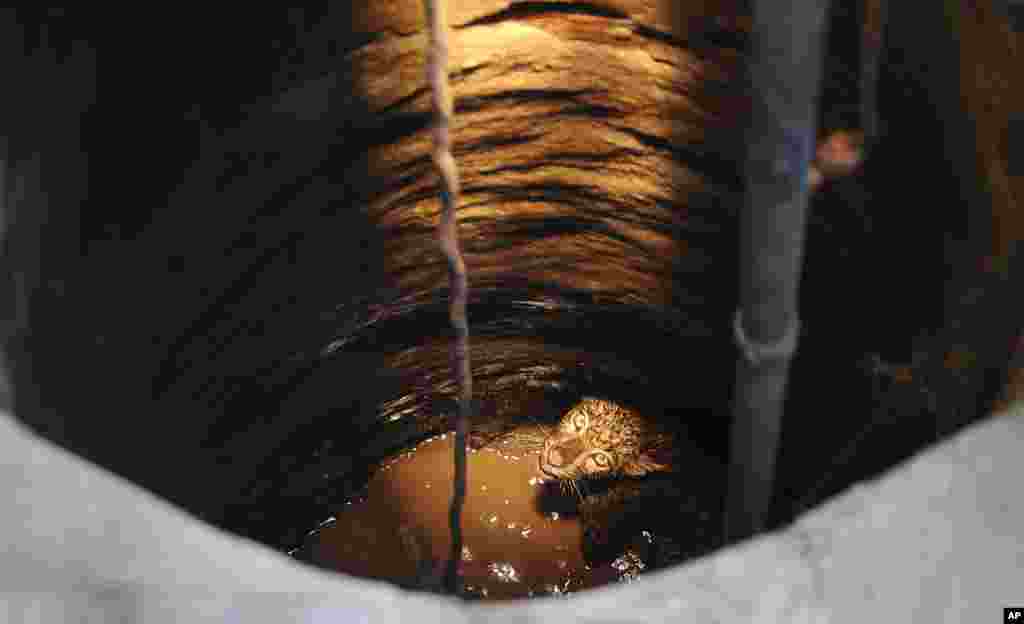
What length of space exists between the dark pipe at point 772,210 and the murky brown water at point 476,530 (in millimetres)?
1757

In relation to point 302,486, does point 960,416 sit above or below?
above

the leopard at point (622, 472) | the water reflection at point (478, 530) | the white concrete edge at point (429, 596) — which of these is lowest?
the water reflection at point (478, 530)

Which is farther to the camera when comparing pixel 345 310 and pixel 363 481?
pixel 363 481

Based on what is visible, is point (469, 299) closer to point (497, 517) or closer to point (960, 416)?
point (497, 517)

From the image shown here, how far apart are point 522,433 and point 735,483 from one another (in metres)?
1.96

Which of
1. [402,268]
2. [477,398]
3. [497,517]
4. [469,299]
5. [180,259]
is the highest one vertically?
[180,259]

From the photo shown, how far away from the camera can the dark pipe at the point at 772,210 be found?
1.47 metres

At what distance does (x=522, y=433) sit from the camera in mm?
4008

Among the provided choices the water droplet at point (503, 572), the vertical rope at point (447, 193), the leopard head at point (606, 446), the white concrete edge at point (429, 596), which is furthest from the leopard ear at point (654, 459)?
the white concrete edge at point (429, 596)

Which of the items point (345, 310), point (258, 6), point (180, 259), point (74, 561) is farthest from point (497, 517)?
point (74, 561)

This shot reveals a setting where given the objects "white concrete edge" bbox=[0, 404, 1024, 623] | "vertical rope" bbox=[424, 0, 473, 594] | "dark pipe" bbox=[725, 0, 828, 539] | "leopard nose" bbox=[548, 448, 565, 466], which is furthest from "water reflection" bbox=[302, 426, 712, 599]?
"white concrete edge" bbox=[0, 404, 1024, 623]

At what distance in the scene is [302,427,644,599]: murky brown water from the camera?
3615 mm

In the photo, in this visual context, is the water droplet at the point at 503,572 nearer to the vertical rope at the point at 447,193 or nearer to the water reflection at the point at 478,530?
the water reflection at the point at 478,530

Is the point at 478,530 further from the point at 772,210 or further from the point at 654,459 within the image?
the point at 772,210
